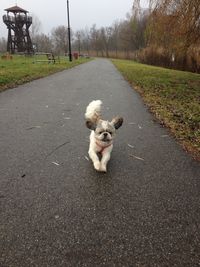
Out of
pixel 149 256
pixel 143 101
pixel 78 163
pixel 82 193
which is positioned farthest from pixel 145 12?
pixel 149 256

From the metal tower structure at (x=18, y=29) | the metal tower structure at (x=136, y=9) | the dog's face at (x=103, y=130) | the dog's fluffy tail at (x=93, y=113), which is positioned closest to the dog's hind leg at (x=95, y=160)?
the dog's face at (x=103, y=130)

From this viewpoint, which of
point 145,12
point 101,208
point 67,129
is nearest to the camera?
point 101,208

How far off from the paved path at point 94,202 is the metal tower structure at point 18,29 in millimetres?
51985

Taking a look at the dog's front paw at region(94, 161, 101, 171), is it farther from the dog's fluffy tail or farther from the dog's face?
the dog's fluffy tail

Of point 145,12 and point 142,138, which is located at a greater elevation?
point 145,12

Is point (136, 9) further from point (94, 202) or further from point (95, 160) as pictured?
point (94, 202)

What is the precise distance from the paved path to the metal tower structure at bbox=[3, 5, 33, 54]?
171 feet

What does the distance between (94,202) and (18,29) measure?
57689mm

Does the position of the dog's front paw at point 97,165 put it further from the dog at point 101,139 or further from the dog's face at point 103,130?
the dog's face at point 103,130

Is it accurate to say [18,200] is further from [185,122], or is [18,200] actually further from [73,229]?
[185,122]

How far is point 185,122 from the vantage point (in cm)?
703

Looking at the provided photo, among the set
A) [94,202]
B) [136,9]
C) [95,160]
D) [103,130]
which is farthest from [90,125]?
[136,9]

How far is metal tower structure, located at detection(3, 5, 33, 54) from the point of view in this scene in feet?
177

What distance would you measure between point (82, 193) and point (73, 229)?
740 mm
